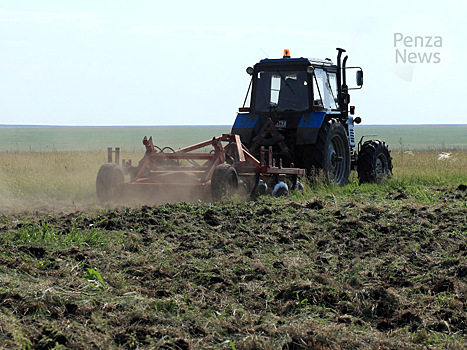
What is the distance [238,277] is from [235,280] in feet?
0.23

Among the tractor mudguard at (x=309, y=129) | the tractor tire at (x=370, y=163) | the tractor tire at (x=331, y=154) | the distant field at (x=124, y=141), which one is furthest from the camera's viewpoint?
the distant field at (x=124, y=141)

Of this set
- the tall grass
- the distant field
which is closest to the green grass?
the distant field

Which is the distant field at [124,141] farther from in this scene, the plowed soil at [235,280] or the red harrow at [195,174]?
the plowed soil at [235,280]

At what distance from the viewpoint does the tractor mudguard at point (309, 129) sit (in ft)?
36.4

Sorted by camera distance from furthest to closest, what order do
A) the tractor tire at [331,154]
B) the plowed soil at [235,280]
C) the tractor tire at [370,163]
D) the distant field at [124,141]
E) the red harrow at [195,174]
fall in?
the distant field at [124,141], the tractor tire at [370,163], the tractor tire at [331,154], the red harrow at [195,174], the plowed soil at [235,280]

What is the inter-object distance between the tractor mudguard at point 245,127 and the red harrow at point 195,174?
81 centimetres

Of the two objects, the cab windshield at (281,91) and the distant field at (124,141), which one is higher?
the cab windshield at (281,91)

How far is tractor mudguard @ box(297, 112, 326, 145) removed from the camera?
1111 cm

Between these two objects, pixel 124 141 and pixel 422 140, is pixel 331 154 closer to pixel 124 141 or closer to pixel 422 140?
pixel 124 141

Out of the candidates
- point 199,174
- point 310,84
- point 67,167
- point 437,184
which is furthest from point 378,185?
point 67,167

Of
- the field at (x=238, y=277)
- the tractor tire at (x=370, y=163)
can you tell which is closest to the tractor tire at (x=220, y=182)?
the field at (x=238, y=277)

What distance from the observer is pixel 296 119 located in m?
11.5

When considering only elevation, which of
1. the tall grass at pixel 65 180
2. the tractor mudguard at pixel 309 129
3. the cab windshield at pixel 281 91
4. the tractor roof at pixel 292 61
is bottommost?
the tall grass at pixel 65 180

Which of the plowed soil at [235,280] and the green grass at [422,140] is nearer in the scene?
the plowed soil at [235,280]
